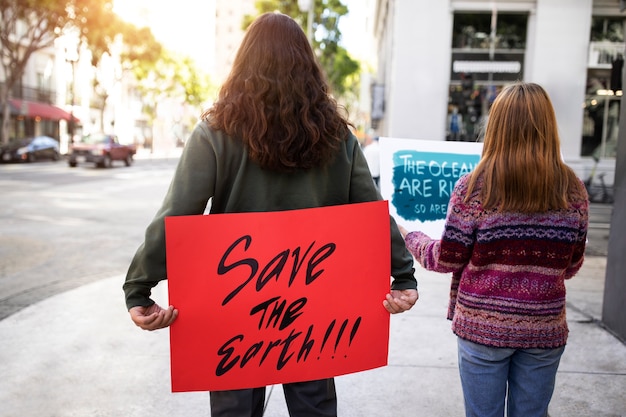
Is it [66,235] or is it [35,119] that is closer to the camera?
[66,235]

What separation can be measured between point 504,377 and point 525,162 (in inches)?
30.5

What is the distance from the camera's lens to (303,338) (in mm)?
1931

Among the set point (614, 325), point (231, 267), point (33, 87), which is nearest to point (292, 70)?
point (231, 267)

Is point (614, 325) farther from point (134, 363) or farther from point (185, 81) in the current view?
point (185, 81)

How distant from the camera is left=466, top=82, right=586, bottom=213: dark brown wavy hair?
6.40 feet

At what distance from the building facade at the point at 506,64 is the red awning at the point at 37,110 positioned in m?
30.4

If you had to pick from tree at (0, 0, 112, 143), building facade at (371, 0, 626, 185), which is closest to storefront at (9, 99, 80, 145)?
tree at (0, 0, 112, 143)

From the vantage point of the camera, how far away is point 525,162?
197 centimetres

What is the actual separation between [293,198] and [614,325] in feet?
12.0

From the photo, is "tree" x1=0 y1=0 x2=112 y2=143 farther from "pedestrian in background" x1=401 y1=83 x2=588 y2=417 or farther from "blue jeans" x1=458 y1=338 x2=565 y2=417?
"blue jeans" x1=458 y1=338 x2=565 y2=417

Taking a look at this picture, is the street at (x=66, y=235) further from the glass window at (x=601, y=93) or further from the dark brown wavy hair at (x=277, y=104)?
the dark brown wavy hair at (x=277, y=104)

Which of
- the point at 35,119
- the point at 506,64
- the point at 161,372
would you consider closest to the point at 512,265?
the point at 161,372

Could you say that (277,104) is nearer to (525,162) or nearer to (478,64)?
(525,162)

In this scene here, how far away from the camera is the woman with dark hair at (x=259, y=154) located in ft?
5.96
